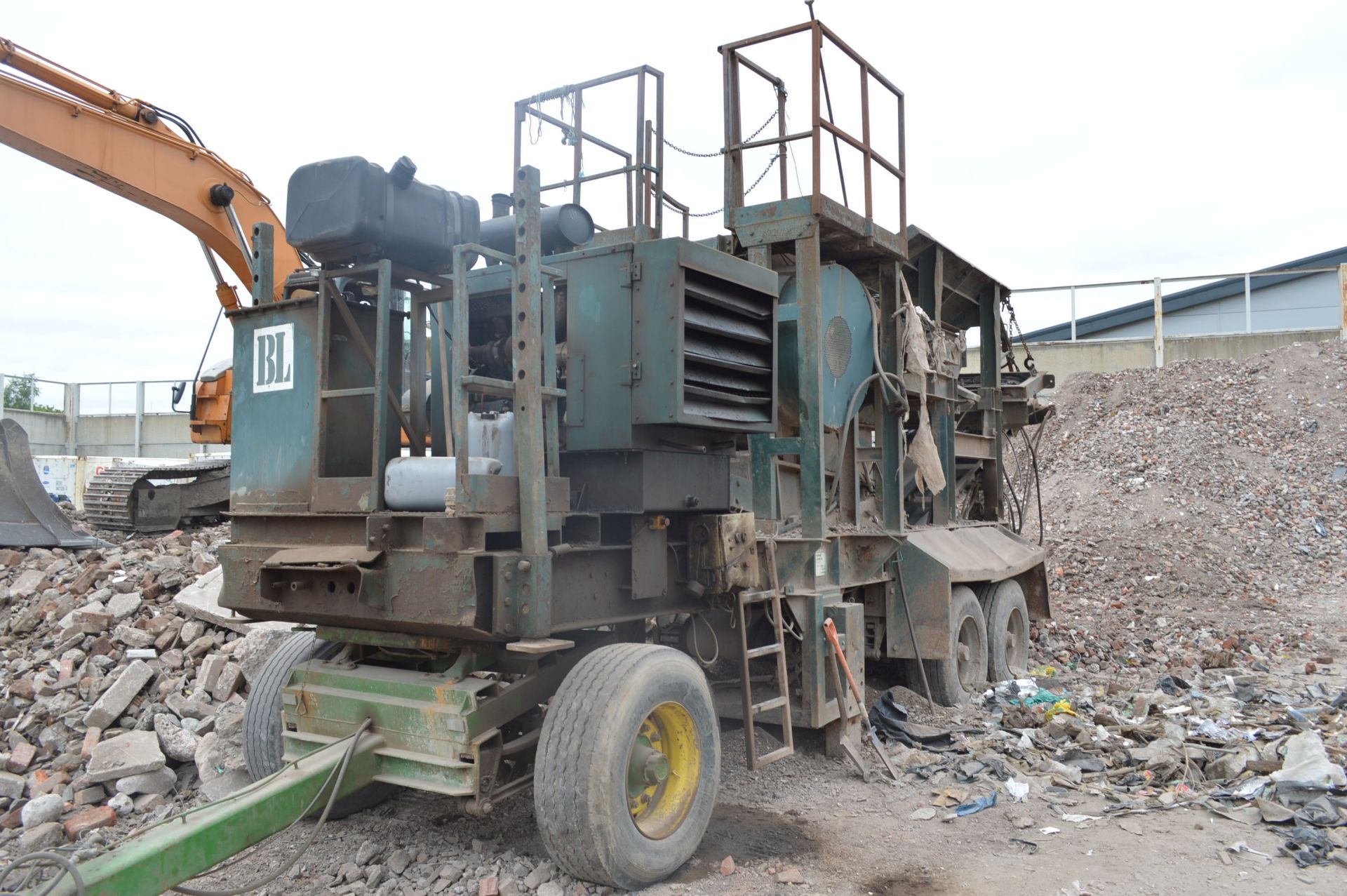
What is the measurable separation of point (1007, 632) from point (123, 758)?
21.9 feet

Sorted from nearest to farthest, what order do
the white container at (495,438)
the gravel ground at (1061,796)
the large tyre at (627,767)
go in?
the large tyre at (627,767) → the gravel ground at (1061,796) → the white container at (495,438)

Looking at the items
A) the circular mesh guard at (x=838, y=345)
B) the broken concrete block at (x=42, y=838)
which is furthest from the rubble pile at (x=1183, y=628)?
the broken concrete block at (x=42, y=838)

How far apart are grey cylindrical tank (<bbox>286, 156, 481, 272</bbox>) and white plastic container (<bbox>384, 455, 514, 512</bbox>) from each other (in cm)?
95

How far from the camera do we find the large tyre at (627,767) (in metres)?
3.96

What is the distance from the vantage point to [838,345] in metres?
6.83

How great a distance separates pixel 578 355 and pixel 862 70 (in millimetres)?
3536

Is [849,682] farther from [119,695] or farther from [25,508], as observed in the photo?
[25,508]

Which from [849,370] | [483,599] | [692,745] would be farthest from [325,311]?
[849,370]

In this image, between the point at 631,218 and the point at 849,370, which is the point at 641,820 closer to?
the point at 849,370

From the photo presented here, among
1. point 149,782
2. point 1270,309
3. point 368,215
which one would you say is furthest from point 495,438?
point 1270,309

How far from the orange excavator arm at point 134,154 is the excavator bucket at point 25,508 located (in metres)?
2.99

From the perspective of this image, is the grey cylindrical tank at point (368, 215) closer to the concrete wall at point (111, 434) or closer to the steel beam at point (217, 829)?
the steel beam at point (217, 829)

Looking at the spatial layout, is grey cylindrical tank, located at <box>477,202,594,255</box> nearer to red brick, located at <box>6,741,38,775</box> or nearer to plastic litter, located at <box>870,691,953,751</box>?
plastic litter, located at <box>870,691,953,751</box>

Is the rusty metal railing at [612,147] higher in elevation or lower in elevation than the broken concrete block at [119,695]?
higher
